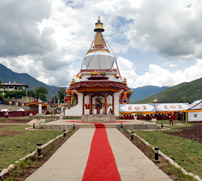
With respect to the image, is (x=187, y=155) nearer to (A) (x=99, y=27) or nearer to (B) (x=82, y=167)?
(B) (x=82, y=167)

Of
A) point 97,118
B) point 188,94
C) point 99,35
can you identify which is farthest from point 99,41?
point 188,94

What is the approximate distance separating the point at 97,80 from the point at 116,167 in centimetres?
1874

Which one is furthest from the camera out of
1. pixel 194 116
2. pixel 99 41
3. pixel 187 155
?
pixel 99 41

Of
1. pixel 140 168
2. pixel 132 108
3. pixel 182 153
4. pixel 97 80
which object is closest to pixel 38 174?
pixel 140 168

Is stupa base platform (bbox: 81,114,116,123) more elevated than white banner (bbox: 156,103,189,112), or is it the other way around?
white banner (bbox: 156,103,189,112)

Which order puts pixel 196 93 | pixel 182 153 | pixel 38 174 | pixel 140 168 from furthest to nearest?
pixel 196 93 < pixel 182 153 < pixel 140 168 < pixel 38 174

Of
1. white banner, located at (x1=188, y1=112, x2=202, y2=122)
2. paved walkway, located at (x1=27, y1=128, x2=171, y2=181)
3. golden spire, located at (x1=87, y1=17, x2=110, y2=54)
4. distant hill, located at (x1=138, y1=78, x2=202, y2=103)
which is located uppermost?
golden spire, located at (x1=87, y1=17, x2=110, y2=54)

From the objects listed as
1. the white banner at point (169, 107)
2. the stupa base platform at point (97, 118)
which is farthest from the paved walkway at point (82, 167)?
the white banner at point (169, 107)

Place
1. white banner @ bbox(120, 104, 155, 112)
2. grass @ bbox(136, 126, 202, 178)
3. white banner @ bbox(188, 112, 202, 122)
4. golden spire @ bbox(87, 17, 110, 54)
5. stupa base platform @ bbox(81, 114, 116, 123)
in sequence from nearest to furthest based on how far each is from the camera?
grass @ bbox(136, 126, 202, 178) < stupa base platform @ bbox(81, 114, 116, 123) < white banner @ bbox(188, 112, 202, 122) < white banner @ bbox(120, 104, 155, 112) < golden spire @ bbox(87, 17, 110, 54)

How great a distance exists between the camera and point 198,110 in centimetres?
2803

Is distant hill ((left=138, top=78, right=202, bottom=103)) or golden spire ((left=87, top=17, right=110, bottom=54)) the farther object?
distant hill ((left=138, top=78, right=202, bottom=103))

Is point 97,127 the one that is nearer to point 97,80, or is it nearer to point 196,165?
point 97,80

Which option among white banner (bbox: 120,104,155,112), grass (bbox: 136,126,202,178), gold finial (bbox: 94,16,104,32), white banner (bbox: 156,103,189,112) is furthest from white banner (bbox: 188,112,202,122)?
gold finial (bbox: 94,16,104,32)

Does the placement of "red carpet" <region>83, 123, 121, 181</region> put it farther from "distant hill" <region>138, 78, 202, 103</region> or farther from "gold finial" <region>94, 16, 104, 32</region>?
"distant hill" <region>138, 78, 202, 103</region>
